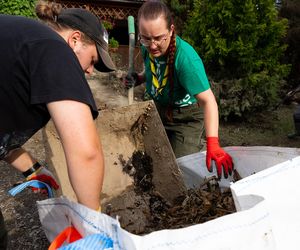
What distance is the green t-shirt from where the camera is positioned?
1.90 m

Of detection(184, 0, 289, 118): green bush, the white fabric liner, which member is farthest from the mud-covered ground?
the white fabric liner

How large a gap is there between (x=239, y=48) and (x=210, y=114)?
276 centimetres

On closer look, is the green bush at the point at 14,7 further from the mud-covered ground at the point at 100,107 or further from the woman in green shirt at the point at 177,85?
the woman in green shirt at the point at 177,85

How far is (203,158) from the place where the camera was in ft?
6.38

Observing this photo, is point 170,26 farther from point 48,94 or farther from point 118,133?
point 48,94

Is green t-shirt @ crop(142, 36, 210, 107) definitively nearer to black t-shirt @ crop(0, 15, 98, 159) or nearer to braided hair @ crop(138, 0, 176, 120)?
braided hair @ crop(138, 0, 176, 120)

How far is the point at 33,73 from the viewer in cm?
106

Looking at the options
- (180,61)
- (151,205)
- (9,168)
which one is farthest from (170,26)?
(9,168)

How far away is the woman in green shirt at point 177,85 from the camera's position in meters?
1.87

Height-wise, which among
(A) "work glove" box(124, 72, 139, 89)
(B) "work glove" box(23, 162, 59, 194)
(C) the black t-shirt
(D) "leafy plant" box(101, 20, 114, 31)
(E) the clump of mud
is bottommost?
(D) "leafy plant" box(101, 20, 114, 31)

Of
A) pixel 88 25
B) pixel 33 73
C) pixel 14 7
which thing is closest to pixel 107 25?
pixel 14 7

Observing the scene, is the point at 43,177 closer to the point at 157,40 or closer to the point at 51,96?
the point at 51,96

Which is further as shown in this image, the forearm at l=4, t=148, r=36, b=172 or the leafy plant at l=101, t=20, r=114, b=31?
the leafy plant at l=101, t=20, r=114, b=31

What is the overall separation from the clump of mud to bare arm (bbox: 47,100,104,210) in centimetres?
52
